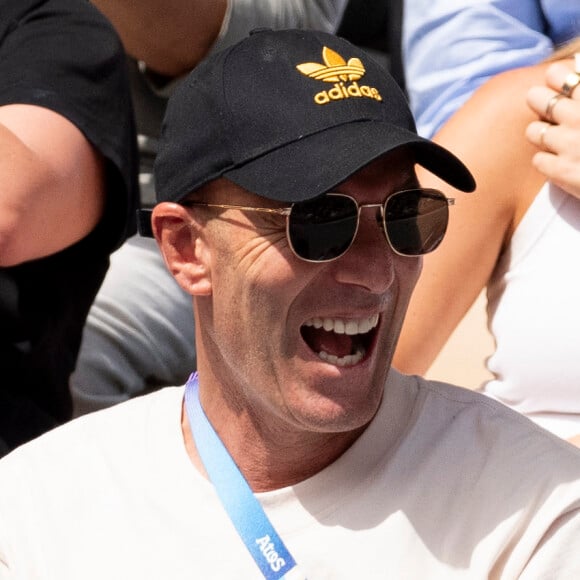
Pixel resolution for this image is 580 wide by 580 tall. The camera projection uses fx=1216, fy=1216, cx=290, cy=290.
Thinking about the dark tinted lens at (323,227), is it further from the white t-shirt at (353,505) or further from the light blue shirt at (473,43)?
the light blue shirt at (473,43)

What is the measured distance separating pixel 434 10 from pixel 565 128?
68 cm

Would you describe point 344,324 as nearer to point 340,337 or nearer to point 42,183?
point 340,337

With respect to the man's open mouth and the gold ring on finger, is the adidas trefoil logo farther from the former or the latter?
the gold ring on finger

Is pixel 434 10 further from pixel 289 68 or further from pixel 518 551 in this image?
pixel 518 551

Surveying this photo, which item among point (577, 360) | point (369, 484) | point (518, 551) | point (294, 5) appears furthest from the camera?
point (294, 5)

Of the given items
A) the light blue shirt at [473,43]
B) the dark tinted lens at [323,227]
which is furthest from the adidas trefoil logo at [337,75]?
the light blue shirt at [473,43]

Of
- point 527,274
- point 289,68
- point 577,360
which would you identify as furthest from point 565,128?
point 289,68

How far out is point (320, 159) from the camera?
1527 mm

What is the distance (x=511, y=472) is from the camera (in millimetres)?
1558

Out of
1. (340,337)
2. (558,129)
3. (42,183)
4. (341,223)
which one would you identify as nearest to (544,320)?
(558,129)

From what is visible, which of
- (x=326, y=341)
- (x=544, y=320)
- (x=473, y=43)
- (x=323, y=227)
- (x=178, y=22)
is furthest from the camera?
(x=178, y=22)

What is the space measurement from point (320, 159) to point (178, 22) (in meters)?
1.15

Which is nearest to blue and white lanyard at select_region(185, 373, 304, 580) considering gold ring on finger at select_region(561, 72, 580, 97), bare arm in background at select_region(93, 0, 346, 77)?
gold ring on finger at select_region(561, 72, 580, 97)

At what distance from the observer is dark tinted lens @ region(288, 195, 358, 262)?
1.52m
